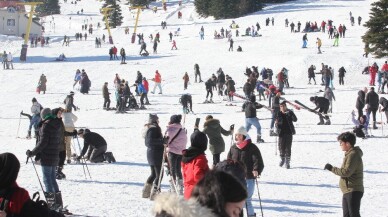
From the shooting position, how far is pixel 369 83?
32312mm

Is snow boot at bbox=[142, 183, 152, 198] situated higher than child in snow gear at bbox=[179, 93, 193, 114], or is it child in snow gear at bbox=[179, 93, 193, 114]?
child in snow gear at bbox=[179, 93, 193, 114]

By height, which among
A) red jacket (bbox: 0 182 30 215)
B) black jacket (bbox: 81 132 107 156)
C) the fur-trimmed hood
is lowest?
black jacket (bbox: 81 132 107 156)

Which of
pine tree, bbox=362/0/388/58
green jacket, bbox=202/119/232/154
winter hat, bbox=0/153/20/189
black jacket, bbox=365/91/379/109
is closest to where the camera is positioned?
winter hat, bbox=0/153/20/189

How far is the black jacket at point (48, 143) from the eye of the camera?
880 centimetres

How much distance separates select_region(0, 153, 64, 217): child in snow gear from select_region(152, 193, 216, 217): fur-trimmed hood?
1.68 m

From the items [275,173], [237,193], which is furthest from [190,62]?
[237,193]

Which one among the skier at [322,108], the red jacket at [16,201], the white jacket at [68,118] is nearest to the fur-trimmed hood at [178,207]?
the red jacket at [16,201]

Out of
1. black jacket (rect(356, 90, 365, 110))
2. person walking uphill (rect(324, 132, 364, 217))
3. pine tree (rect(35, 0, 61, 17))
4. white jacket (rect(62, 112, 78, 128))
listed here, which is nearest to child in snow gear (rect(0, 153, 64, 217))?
person walking uphill (rect(324, 132, 364, 217))

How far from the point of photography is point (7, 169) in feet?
15.1

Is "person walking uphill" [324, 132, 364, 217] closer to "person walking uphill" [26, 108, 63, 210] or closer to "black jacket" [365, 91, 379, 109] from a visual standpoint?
"person walking uphill" [26, 108, 63, 210]

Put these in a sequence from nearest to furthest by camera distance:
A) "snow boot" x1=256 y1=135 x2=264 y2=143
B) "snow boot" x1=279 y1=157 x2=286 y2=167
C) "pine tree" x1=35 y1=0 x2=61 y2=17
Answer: "snow boot" x1=279 y1=157 x2=286 y2=167 → "snow boot" x1=256 y1=135 x2=264 y2=143 → "pine tree" x1=35 y1=0 x2=61 y2=17

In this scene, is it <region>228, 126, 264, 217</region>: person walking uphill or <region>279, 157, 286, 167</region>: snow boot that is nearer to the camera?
<region>228, 126, 264, 217</region>: person walking uphill

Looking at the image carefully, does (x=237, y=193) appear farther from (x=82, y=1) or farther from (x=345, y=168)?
(x=82, y=1)

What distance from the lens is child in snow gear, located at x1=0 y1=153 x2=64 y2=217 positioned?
461 centimetres
